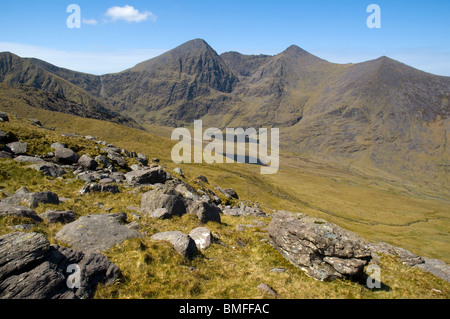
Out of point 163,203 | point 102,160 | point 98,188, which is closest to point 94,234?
point 163,203

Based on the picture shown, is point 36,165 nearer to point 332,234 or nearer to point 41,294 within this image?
point 41,294

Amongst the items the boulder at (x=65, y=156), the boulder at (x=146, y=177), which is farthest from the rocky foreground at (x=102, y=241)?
the boulder at (x=65, y=156)

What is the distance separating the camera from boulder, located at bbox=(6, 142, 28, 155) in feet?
99.5

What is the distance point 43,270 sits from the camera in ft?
31.9

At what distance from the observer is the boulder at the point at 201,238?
17062 mm

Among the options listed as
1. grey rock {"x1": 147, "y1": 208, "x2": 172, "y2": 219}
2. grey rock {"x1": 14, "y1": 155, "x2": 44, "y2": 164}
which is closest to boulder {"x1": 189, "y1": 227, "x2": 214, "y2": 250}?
grey rock {"x1": 147, "y1": 208, "x2": 172, "y2": 219}

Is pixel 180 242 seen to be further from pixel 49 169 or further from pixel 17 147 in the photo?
pixel 17 147

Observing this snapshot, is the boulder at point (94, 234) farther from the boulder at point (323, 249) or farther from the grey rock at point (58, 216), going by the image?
the boulder at point (323, 249)

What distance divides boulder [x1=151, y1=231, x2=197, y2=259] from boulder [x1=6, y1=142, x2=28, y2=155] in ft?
86.9

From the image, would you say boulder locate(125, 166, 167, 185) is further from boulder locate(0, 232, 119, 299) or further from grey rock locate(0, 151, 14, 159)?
boulder locate(0, 232, 119, 299)

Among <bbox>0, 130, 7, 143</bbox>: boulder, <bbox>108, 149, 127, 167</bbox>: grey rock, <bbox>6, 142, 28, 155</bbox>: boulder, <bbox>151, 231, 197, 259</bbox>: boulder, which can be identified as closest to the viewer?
<bbox>151, 231, 197, 259</bbox>: boulder

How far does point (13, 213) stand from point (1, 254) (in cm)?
653
